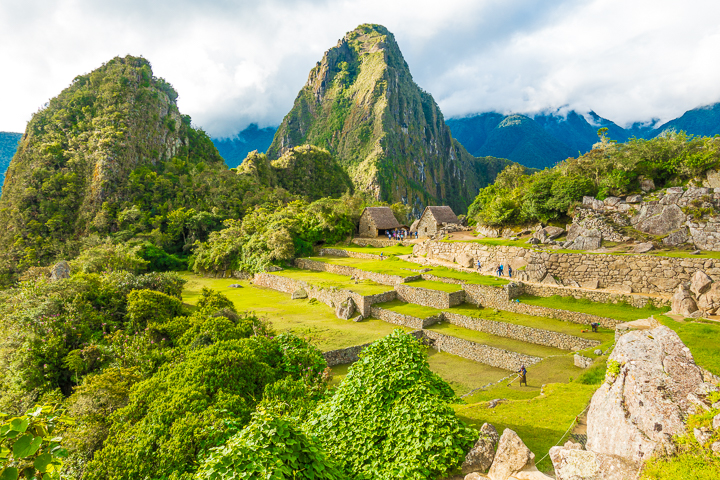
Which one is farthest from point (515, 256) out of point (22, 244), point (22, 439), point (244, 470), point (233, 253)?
point (22, 244)

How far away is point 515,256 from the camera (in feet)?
68.6

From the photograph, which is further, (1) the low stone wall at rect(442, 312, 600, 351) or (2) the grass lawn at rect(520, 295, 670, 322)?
(2) the grass lawn at rect(520, 295, 670, 322)

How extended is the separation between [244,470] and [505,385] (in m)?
11.2

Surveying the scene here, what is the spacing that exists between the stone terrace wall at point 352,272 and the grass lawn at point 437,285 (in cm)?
59

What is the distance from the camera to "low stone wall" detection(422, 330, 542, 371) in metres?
14.1

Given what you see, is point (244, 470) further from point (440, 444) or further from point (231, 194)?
point (231, 194)

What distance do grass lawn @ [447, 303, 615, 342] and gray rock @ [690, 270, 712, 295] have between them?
345 cm

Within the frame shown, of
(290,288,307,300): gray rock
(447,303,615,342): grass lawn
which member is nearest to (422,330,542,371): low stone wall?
(447,303,615,342): grass lawn

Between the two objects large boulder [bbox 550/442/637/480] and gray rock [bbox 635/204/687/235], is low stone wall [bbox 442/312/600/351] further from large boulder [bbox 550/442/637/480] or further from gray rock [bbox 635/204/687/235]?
large boulder [bbox 550/442/637/480]

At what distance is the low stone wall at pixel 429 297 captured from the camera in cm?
1938

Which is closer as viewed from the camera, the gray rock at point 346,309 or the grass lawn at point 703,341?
the grass lawn at point 703,341

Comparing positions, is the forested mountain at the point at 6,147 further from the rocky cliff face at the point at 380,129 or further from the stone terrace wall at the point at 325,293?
the rocky cliff face at the point at 380,129

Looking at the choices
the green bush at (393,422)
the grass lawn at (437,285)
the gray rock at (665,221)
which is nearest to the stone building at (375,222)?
the grass lawn at (437,285)

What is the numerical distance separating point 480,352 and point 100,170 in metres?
55.3
